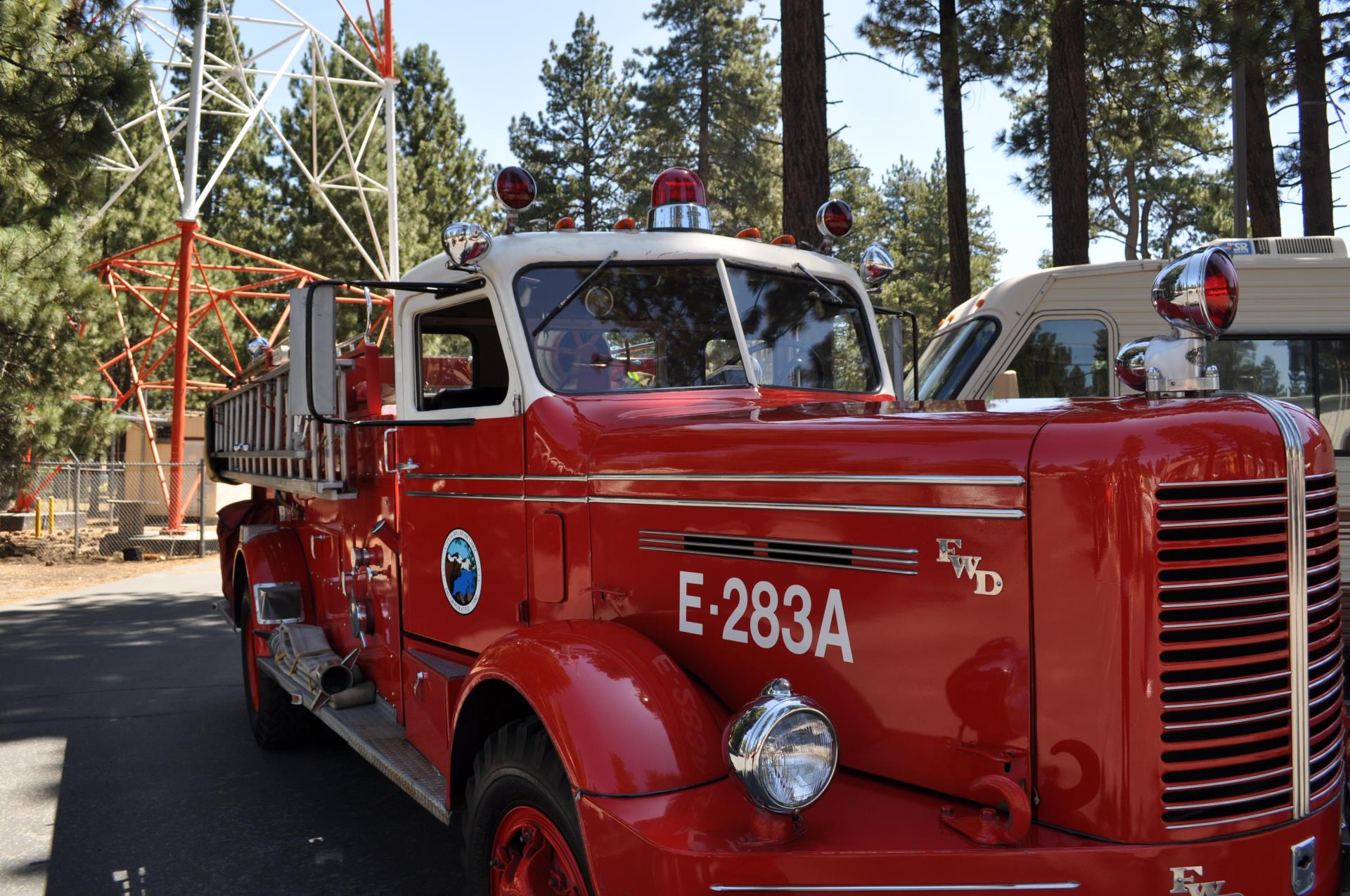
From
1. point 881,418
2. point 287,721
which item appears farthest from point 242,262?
point 881,418

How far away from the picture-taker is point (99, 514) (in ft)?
77.5

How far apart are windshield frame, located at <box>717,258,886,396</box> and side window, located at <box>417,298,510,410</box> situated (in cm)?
85

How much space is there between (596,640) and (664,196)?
1.94m

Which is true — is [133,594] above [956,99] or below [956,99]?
below

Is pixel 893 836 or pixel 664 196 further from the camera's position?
pixel 664 196

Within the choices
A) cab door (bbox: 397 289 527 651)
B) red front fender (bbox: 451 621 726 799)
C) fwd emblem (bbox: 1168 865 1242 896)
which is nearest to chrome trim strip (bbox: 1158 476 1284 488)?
fwd emblem (bbox: 1168 865 1242 896)

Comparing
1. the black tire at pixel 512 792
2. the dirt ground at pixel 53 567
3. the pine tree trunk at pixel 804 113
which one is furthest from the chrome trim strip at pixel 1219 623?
the dirt ground at pixel 53 567

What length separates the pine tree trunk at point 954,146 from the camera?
13.9m

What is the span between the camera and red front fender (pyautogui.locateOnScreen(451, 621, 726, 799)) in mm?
2621

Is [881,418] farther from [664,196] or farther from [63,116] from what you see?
[63,116]

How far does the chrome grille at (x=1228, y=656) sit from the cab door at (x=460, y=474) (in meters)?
2.11

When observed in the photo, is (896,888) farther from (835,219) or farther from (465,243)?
(835,219)

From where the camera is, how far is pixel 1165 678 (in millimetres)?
2195

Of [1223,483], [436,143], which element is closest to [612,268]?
[1223,483]
